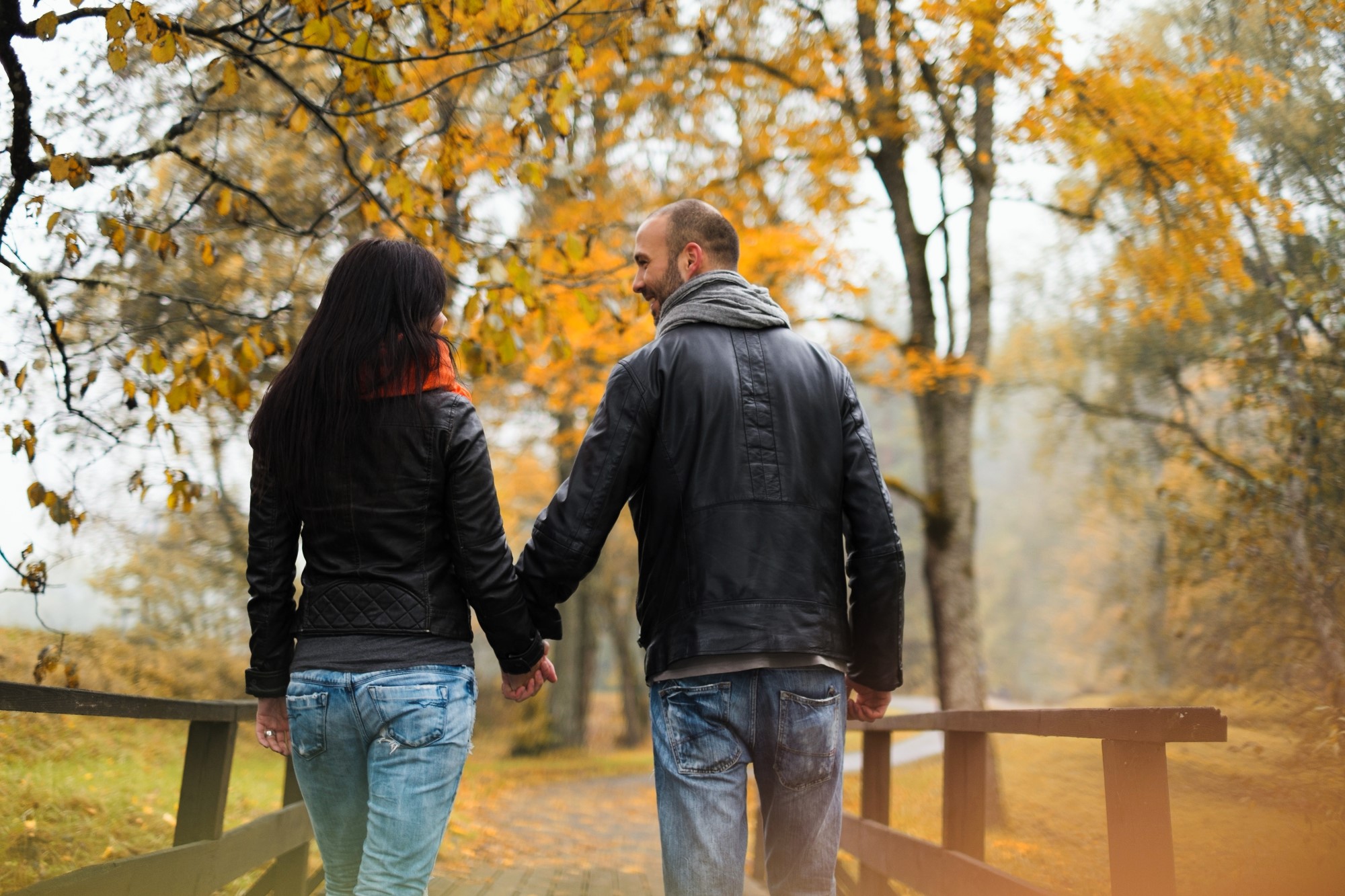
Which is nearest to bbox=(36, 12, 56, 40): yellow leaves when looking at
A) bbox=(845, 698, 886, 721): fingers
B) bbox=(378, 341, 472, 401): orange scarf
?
bbox=(378, 341, 472, 401): orange scarf

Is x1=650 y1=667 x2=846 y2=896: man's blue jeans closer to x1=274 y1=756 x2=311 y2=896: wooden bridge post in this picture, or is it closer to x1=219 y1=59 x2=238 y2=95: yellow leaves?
x1=274 y1=756 x2=311 y2=896: wooden bridge post

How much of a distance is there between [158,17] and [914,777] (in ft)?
31.6

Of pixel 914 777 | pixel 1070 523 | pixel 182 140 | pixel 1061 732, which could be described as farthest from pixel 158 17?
pixel 1070 523

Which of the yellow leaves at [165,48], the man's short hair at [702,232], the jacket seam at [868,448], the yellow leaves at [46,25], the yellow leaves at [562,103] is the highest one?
the yellow leaves at [562,103]

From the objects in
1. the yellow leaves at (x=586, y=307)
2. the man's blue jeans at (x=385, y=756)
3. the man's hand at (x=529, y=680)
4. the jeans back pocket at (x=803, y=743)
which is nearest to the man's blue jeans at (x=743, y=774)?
the jeans back pocket at (x=803, y=743)

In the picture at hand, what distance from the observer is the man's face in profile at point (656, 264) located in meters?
2.92

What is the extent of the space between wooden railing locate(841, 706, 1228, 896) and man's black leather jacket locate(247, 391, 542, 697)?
148cm

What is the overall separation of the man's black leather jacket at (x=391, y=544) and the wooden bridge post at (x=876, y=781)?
3.54 metres

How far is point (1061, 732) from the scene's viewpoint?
2.89 m

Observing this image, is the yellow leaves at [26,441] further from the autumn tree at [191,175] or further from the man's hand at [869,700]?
the man's hand at [869,700]

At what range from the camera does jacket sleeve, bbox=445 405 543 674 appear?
8.26ft

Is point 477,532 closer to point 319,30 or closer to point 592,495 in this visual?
point 592,495

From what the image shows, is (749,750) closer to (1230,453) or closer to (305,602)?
(305,602)

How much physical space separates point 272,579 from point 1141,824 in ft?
6.93
